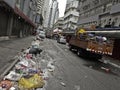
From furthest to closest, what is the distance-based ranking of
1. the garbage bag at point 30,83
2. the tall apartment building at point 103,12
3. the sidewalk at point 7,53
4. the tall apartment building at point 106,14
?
the tall apartment building at point 103,12
the tall apartment building at point 106,14
the sidewalk at point 7,53
the garbage bag at point 30,83

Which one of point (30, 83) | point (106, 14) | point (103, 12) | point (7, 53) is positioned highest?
point (103, 12)

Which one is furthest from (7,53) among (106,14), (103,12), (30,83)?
(103,12)

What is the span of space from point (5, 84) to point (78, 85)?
11.9 feet

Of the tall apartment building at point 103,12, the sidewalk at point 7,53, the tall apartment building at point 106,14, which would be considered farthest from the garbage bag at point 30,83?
the tall apartment building at point 103,12

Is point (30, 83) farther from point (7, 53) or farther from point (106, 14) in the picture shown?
point (106, 14)

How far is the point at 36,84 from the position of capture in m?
8.08

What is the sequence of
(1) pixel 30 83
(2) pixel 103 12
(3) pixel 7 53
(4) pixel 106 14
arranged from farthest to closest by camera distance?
(2) pixel 103 12, (4) pixel 106 14, (3) pixel 7 53, (1) pixel 30 83

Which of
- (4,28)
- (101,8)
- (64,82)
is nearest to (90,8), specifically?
(101,8)

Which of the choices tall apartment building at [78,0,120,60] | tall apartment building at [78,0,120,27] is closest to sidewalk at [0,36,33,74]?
tall apartment building at [78,0,120,60]

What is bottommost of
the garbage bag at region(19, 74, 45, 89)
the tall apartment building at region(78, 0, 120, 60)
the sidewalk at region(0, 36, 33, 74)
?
the sidewalk at region(0, 36, 33, 74)

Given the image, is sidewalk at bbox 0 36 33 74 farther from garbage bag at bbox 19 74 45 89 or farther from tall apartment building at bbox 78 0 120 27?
tall apartment building at bbox 78 0 120 27

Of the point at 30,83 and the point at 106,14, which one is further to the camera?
the point at 106,14

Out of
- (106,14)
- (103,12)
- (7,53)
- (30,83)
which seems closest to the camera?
(30,83)

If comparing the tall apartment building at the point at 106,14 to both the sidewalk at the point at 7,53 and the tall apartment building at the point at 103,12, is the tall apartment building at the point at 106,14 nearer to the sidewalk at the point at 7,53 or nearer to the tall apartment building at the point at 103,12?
the tall apartment building at the point at 103,12
